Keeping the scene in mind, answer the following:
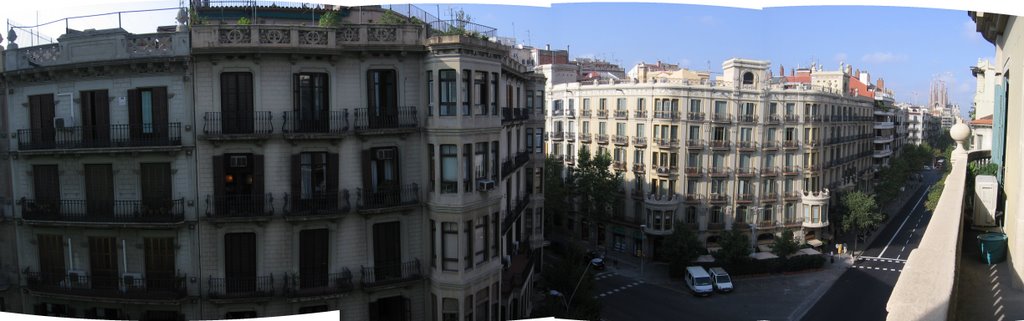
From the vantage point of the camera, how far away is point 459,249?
9125 mm

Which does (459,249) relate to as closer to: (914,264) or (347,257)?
(347,257)

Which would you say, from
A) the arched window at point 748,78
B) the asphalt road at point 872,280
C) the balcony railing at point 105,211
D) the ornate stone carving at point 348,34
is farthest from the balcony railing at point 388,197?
the arched window at point 748,78

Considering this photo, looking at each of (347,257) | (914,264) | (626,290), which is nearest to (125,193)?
(347,257)

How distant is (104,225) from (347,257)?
10.8 feet

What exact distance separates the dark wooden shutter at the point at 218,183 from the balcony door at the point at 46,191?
2244 millimetres

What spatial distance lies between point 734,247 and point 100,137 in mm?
16059

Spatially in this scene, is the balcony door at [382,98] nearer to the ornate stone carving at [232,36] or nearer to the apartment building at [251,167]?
the apartment building at [251,167]

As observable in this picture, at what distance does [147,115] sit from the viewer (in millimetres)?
8445

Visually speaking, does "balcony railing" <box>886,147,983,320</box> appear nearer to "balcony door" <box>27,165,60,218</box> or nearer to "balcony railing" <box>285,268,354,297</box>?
"balcony railing" <box>285,268,354,297</box>

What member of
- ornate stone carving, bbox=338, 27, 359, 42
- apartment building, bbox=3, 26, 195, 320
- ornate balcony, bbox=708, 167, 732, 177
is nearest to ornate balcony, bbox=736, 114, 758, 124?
ornate balcony, bbox=708, 167, 732, 177

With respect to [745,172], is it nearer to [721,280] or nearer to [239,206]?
[721,280]

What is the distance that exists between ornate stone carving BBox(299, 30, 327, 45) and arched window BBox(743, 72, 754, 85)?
13.5 meters

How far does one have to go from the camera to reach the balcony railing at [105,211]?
337 inches

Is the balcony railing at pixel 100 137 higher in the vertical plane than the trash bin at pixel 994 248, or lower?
higher
